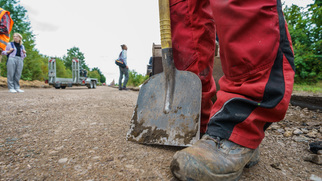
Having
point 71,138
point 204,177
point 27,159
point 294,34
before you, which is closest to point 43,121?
point 71,138

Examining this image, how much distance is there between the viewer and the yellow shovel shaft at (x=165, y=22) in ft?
4.02

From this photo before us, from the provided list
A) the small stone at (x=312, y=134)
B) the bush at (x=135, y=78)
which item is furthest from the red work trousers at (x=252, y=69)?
the bush at (x=135, y=78)

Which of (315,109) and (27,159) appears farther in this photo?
(315,109)

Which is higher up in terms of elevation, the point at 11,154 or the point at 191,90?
the point at 191,90

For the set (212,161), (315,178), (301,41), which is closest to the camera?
(212,161)

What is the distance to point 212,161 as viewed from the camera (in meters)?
0.70

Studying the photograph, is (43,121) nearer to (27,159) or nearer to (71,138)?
(71,138)

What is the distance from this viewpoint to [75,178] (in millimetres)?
742

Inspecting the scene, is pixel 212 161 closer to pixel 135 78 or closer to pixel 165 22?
pixel 165 22

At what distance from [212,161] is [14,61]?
260 inches

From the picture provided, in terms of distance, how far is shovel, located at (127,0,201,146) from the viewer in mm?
1044

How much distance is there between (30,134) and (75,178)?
2.39 feet

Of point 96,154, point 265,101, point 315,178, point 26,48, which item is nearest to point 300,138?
point 315,178

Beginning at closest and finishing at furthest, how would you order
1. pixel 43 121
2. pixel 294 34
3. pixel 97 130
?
pixel 97 130
pixel 43 121
pixel 294 34
